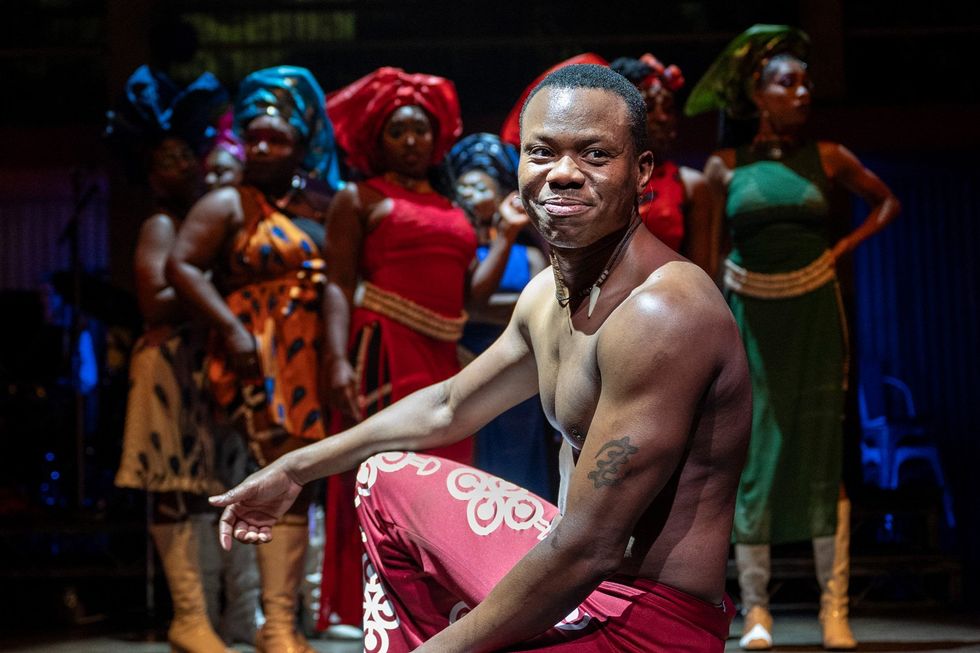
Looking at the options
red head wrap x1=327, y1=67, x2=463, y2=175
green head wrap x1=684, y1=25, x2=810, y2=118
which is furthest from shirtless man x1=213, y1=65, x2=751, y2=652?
green head wrap x1=684, y1=25, x2=810, y2=118

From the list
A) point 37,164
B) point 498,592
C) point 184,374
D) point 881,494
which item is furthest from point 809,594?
point 37,164

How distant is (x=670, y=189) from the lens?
4.12 m

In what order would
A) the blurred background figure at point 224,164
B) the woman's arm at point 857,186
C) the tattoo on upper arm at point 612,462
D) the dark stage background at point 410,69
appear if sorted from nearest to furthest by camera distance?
the tattoo on upper arm at point 612,462 → the woman's arm at point 857,186 → the blurred background figure at point 224,164 → the dark stage background at point 410,69

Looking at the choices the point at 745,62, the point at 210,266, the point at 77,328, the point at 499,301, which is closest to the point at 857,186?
the point at 745,62

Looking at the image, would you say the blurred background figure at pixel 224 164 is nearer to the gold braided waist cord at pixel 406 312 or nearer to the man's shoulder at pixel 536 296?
the gold braided waist cord at pixel 406 312

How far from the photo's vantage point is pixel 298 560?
3609 millimetres

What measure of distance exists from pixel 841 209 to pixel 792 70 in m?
3.05

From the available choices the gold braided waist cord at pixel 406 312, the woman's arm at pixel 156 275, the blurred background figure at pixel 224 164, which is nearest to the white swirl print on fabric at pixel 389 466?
the gold braided waist cord at pixel 406 312

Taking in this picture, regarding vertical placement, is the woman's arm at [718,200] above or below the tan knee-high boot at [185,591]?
above

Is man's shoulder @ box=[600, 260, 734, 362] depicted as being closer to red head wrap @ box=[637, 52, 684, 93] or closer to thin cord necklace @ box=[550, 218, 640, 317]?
thin cord necklace @ box=[550, 218, 640, 317]

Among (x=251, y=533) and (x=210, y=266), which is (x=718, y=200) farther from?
(x=251, y=533)

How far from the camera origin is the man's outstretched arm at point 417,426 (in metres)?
2.02

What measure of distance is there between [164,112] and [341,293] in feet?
3.70

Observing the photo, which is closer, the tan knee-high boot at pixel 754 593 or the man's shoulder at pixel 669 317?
the man's shoulder at pixel 669 317
